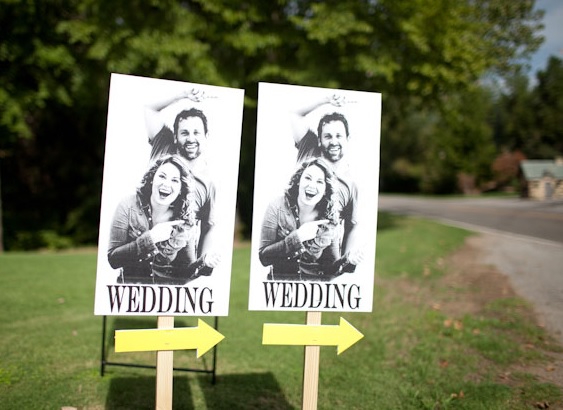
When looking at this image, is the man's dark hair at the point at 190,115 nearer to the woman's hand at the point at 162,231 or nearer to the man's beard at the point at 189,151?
the man's beard at the point at 189,151

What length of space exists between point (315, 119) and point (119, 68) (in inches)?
403

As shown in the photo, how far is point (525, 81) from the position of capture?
51.6ft

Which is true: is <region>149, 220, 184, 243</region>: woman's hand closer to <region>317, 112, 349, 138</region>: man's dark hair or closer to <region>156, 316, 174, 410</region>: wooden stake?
<region>156, 316, 174, 410</region>: wooden stake

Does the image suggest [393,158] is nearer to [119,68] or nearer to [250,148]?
[250,148]

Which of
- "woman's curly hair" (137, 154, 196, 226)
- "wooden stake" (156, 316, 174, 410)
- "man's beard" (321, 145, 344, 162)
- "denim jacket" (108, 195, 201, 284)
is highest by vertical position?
"man's beard" (321, 145, 344, 162)

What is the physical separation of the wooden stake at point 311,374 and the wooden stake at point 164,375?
85 centimetres

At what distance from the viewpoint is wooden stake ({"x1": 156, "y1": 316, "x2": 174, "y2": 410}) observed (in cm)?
305

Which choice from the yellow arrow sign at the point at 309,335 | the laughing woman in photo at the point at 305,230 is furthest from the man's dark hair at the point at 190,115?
the yellow arrow sign at the point at 309,335

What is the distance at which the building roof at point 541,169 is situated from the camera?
1080 cm

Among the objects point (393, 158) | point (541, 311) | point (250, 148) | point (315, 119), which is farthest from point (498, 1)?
point (393, 158)

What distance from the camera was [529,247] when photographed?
10.2m

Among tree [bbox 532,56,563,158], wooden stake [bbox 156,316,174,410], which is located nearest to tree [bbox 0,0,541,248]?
tree [bbox 532,56,563,158]

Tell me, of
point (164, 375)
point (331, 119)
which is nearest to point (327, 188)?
point (331, 119)

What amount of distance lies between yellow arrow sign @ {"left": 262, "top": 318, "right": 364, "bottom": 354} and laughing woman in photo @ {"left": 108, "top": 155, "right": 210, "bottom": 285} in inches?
23.5
